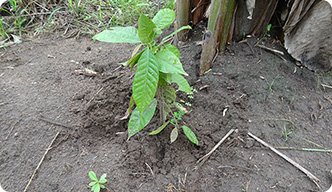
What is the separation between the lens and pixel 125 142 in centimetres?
158

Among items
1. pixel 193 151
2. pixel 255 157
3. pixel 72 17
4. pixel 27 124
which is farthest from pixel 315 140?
pixel 72 17

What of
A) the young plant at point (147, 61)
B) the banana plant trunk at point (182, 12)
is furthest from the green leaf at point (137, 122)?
the banana plant trunk at point (182, 12)

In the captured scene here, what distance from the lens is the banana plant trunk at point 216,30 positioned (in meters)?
1.84

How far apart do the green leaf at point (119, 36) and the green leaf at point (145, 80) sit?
188 millimetres

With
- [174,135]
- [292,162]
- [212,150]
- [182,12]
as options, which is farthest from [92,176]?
[182,12]

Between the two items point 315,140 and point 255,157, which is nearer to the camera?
point 255,157

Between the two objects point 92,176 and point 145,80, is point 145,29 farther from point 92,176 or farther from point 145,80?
point 92,176

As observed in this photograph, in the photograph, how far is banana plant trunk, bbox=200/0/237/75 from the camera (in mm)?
1837

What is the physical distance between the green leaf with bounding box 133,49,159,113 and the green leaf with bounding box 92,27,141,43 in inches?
7.4

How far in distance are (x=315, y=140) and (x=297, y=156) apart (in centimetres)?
23

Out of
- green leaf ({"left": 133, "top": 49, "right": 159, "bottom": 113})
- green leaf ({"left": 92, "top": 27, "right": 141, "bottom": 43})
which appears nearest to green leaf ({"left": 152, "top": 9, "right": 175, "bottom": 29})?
green leaf ({"left": 92, "top": 27, "right": 141, "bottom": 43})

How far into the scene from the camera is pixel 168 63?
44.3 inches

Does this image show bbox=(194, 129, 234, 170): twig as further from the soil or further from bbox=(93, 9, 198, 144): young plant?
bbox=(93, 9, 198, 144): young plant

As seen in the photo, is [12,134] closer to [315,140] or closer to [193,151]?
[193,151]
